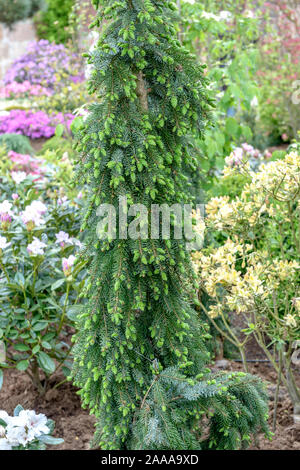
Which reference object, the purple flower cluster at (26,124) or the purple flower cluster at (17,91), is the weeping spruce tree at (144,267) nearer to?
the purple flower cluster at (26,124)

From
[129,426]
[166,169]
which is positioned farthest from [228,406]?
[166,169]

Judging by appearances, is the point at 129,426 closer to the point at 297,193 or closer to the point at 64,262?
the point at 64,262

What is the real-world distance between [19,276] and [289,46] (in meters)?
7.37

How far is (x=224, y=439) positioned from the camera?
1893mm

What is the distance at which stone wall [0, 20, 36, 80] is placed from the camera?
1284 centimetres

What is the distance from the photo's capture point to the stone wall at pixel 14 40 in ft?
42.1

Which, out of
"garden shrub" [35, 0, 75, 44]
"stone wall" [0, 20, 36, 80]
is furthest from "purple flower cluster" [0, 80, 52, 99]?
"garden shrub" [35, 0, 75, 44]

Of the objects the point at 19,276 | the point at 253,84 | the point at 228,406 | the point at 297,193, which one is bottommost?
the point at 228,406

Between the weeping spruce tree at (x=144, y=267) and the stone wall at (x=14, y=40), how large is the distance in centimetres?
1192

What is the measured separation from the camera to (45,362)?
95.5 inches

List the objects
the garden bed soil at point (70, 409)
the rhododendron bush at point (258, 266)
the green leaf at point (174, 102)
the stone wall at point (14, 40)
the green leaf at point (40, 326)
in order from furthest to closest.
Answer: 1. the stone wall at point (14, 40)
2. the green leaf at point (40, 326)
3. the garden bed soil at point (70, 409)
4. the rhododendron bush at point (258, 266)
5. the green leaf at point (174, 102)

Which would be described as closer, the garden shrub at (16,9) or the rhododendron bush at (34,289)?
the rhododendron bush at (34,289)

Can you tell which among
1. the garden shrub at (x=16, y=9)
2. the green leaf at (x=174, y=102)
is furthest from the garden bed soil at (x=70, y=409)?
the garden shrub at (x=16, y=9)

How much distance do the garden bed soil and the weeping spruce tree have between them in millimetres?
536
